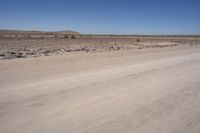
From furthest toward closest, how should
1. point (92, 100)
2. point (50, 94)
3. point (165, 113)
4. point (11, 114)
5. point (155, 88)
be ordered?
1. point (155, 88)
2. point (50, 94)
3. point (92, 100)
4. point (165, 113)
5. point (11, 114)

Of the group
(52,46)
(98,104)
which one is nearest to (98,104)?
(98,104)

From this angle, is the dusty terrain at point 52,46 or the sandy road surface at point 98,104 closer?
the sandy road surface at point 98,104

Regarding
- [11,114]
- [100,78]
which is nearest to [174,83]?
[100,78]

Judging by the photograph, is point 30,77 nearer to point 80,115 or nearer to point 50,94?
point 50,94

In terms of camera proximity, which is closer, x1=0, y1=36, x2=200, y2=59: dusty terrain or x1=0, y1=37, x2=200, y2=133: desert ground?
x1=0, y1=37, x2=200, y2=133: desert ground

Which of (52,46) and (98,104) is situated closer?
(98,104)

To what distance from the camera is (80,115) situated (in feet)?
15.6

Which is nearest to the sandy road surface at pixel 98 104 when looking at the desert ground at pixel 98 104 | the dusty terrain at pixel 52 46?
the desert ground at pixel 98 104

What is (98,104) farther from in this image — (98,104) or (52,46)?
(52,46)

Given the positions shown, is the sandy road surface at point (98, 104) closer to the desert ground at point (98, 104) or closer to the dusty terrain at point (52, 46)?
the desert ground at point (98, 104)

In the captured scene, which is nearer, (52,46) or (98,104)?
(98,104)

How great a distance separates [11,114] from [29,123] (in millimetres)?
660

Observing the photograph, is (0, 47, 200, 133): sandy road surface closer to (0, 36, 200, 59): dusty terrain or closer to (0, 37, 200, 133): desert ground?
(0, 37, 200, 133): desert ground

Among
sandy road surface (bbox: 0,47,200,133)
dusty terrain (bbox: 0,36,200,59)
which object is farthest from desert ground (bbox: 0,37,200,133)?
dusty terrain (bbox: 0,36,200,59)
